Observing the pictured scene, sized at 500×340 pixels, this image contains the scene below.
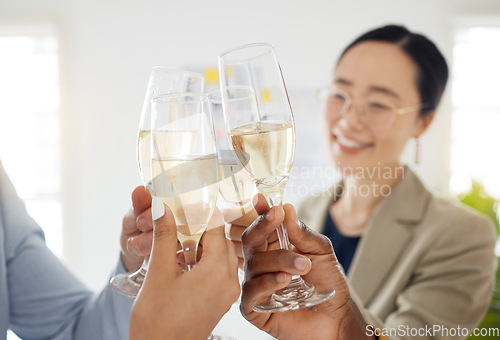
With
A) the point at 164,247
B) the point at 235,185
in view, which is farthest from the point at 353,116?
the point at 164,247

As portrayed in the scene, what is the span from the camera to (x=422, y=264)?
1295 millimetres

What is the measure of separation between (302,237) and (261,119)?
6.2 inches

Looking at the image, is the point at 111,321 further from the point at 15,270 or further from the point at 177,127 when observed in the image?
the point at 177,127

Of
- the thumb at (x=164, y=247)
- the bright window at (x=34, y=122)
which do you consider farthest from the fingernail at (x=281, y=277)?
the bright window at (x=34, y=122)

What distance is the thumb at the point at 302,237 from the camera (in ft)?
1.91

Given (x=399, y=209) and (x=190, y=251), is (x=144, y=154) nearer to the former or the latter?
(x=190, y=251)

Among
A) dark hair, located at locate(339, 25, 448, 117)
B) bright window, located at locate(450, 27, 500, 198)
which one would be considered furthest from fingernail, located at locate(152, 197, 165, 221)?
bright window, located at locate(450, 27, 500, 198)

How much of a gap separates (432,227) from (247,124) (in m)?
0.94

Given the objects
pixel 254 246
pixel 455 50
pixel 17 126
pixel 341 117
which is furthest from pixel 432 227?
pixel 17 126

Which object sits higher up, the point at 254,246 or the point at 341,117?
the point at 341,117

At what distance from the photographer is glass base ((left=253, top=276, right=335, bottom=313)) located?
0.55 metres

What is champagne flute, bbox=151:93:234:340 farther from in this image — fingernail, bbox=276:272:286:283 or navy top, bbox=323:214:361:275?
navy top, bbox=323:214:361:275

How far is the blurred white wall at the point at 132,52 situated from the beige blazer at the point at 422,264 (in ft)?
7.37

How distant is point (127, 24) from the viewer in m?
3.57
